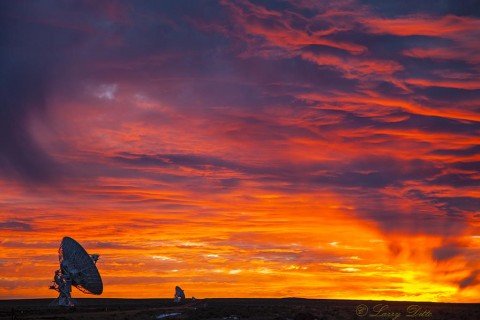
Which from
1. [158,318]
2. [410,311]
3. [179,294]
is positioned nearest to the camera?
[158,318]

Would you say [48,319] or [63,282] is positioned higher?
[63,282]

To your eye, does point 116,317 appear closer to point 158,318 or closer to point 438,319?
point 158,318

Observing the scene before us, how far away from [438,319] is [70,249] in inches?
2448

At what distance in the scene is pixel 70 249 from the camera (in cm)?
10406

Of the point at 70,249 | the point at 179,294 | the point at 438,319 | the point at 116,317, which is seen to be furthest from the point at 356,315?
the point at 179,294

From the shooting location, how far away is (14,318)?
9638 cm

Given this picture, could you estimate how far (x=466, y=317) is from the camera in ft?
342

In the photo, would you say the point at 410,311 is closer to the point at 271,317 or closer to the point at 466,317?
the point at 466,317

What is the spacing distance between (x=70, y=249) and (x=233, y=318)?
99.9 feet

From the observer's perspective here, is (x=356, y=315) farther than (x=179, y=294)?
No

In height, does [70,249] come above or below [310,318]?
above

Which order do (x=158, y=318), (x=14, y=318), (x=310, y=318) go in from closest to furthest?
(x=310, y=318) < (x=14, y=318) < (x=158, y=318)

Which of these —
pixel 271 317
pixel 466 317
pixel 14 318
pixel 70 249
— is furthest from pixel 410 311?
pixel 14 318

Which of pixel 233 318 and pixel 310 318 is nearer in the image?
pixel 310 318
